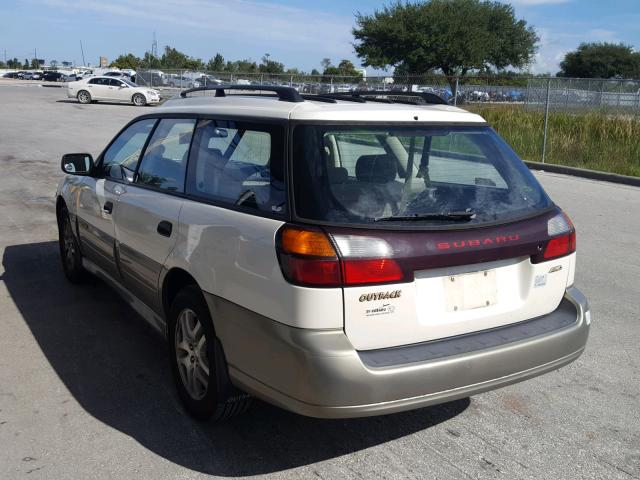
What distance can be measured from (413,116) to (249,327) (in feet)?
4.27

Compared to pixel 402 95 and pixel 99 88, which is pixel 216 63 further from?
pixel 402 95

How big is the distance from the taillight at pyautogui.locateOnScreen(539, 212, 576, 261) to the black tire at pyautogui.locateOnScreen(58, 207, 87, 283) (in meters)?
3.88

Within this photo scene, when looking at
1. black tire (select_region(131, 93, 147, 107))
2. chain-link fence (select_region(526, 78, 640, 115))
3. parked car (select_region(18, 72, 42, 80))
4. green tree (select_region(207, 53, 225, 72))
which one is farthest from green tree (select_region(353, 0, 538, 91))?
parked car (select_region(18, 72, 42, 80))

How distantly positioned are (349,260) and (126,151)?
267cm

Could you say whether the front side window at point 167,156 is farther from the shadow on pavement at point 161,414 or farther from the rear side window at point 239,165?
the shadow on pavement at point 161,414

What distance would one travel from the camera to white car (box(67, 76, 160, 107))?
37.0 meters

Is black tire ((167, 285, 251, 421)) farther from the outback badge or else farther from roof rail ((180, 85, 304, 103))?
roof rail ((180, 85, 304, 103))

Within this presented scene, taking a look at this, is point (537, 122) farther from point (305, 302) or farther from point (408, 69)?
point (408, 69)

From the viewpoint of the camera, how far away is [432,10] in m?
50.2

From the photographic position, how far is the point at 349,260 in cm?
291

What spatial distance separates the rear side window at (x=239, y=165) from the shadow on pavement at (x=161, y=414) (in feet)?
3.94

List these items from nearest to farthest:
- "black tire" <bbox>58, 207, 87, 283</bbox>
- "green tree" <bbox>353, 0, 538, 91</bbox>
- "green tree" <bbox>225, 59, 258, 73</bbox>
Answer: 1. "black tire" <bbox>58, 207, 87, 283</bbox>
2. "green tree" <bbox>353, 0, 538, 91</bbox>
3. "green tree" <bbox>225, 59, 258, 73</bbox>

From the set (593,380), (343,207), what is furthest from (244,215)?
(593,380)

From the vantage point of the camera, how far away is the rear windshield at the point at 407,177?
10.1 feet
